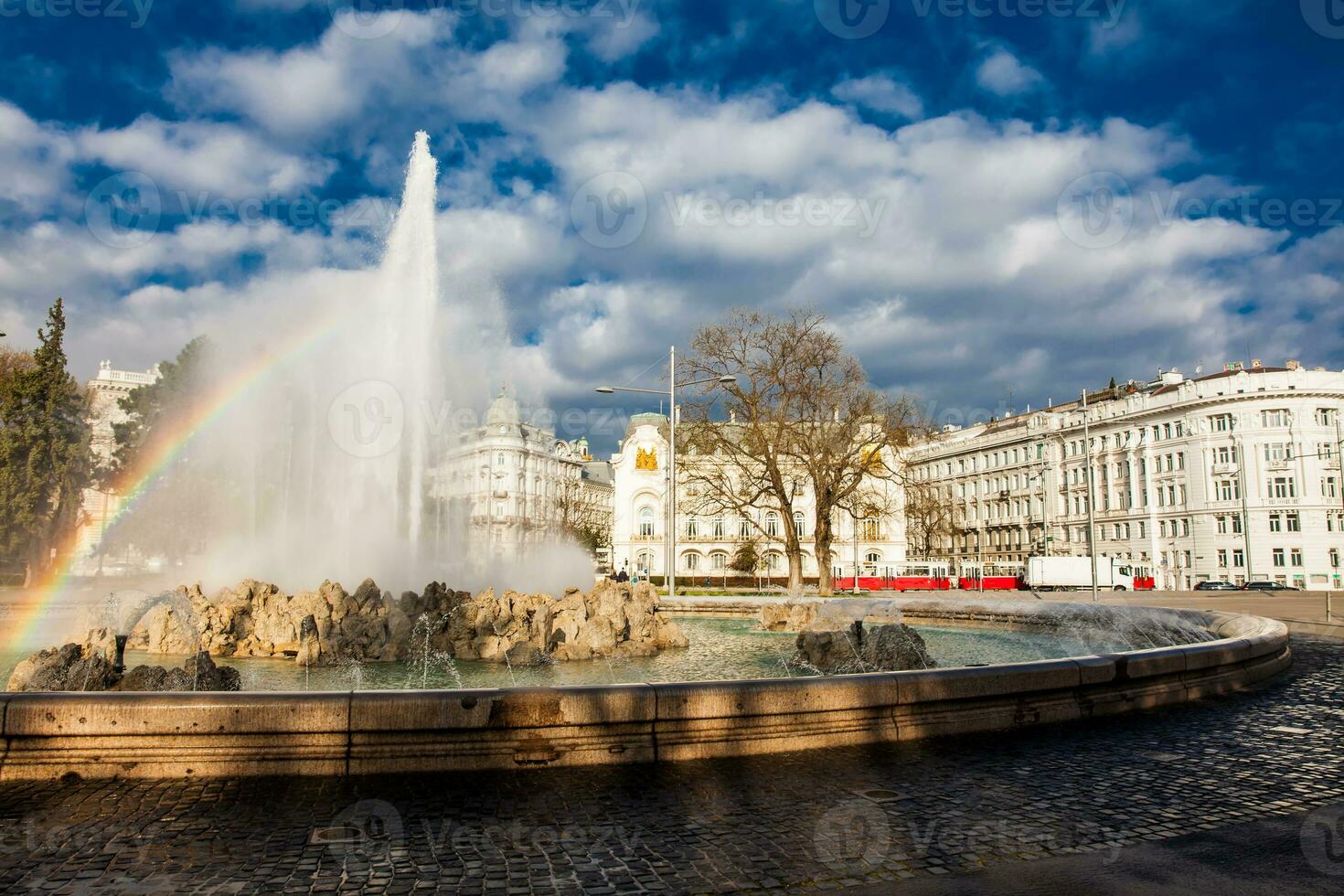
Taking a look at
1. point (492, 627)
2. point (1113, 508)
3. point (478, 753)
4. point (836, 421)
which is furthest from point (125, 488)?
point (1113, 508)

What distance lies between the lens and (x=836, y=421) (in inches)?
1773

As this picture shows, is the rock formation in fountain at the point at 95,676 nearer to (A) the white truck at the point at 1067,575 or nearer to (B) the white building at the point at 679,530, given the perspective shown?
(A) the white truck at the point at 1067,575

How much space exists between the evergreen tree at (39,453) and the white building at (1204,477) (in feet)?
181

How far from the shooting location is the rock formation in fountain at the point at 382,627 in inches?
719

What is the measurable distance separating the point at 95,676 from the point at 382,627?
7.04 meters

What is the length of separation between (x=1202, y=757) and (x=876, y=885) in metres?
4.52

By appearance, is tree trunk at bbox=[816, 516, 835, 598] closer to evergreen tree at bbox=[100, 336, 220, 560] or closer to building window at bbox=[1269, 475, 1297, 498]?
evergreen tree at bbox=[100, 336, 220, 560]

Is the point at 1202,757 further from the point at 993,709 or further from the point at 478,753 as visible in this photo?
the point at 478,753

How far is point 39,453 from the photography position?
1944 inches

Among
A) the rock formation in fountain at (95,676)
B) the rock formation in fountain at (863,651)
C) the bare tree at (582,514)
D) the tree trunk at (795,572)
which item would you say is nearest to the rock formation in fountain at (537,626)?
the rock formation in fountain at (863,651)

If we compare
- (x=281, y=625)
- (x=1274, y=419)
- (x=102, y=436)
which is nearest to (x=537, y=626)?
(x=281, y=625)

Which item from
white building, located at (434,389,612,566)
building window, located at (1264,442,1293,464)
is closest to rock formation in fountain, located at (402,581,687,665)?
white building, located at (434,389,612,566)

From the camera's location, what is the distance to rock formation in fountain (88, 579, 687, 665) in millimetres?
18250

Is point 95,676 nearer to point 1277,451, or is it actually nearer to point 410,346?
point 410,346
